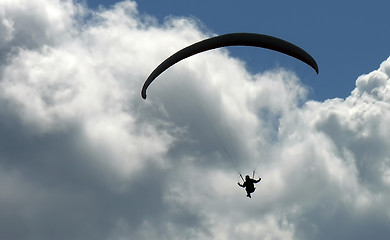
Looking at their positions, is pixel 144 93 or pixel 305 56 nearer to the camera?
pixel 305 56

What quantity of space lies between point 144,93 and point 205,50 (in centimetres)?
620

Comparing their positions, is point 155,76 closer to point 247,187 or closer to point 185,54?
point 185,54

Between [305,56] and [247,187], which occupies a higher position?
[305,56]

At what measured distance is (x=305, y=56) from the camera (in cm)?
3759

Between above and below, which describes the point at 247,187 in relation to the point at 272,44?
below

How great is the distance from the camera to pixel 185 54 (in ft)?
125

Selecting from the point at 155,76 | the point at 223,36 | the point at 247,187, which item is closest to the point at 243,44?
the point at 223,36

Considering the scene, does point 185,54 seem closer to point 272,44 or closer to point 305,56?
point 272,44

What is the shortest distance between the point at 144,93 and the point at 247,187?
11920mm

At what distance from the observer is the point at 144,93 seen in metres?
40.2

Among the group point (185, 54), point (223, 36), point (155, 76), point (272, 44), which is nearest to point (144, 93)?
point (155, 76)

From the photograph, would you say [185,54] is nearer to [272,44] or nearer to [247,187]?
[272,44]

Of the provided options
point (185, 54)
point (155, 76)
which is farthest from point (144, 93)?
point (185, 54)

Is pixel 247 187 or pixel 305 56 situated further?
pixel 247 187
